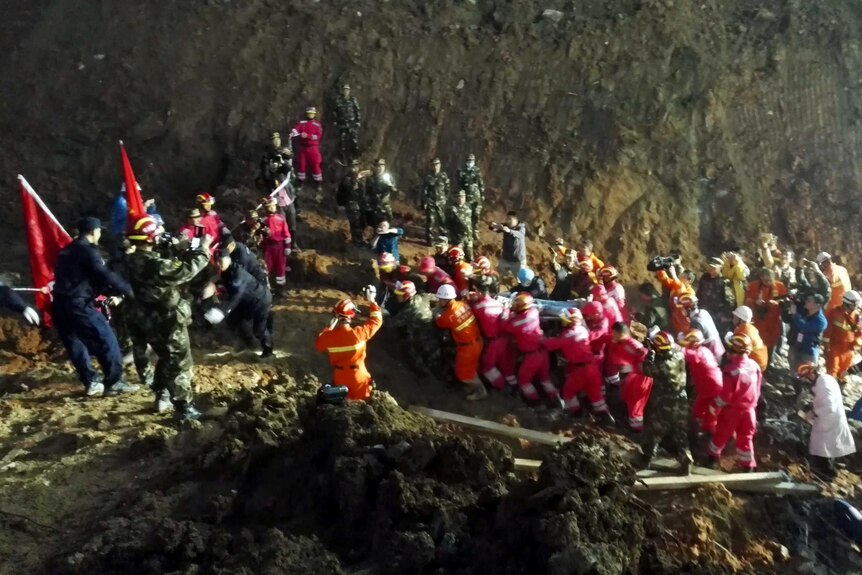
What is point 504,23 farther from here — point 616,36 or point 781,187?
point 781,187

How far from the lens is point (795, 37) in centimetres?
1642

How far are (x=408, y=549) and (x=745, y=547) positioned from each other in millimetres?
3963

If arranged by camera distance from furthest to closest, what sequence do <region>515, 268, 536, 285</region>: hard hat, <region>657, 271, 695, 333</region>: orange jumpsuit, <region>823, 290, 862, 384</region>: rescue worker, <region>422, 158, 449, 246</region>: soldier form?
<region>422, 158, 449, 246</region>: soldier
<region>515, 268, 536, 285</region>: hard hat
<region>823, 290, 862, 384</region>: rescue worker
<region>657, 271, 695, 333</region>: orange jumpsuit

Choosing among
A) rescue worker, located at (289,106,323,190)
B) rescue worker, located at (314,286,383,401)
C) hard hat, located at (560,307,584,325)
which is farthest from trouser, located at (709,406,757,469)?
rescue worker, located at (289,106,323,190)

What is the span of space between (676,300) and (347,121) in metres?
7.57

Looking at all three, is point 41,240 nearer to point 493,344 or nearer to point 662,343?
point 493,344

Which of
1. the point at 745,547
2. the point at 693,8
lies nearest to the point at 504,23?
the point at 693,8

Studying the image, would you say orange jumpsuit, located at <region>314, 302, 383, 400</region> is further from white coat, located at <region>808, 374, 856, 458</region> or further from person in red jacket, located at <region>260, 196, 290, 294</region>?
white coat, located at <region>808, 374, 856, 458</region>

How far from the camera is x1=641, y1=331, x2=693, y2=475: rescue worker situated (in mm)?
8258

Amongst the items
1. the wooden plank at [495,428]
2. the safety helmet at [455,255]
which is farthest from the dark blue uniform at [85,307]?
the safety helmet at [455,255]

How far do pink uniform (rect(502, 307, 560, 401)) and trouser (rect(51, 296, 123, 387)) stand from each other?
15.0 feet

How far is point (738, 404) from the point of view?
8.21 meters

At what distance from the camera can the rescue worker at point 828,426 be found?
867cm

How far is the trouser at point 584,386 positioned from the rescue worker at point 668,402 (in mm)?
717
